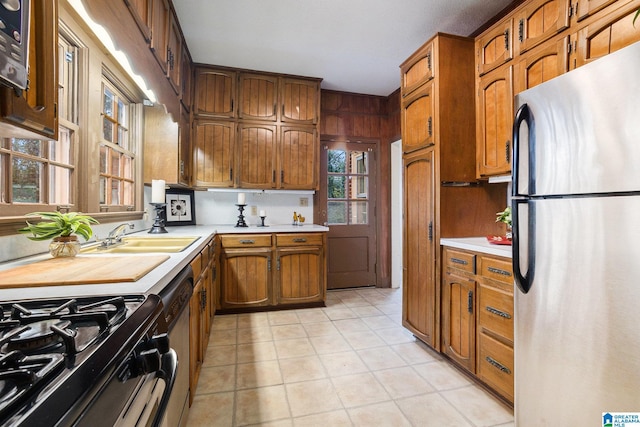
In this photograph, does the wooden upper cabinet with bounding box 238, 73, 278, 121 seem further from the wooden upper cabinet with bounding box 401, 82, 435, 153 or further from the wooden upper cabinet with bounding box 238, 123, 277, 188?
the wooden upper cabinet with bounding box 401, 82, 435, 153

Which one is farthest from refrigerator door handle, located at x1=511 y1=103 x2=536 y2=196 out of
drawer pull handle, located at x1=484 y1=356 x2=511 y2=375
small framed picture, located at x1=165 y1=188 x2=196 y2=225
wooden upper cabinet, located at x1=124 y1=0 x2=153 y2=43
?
small framed picture, located at x1=165 y1=188 x2=196 y2=225

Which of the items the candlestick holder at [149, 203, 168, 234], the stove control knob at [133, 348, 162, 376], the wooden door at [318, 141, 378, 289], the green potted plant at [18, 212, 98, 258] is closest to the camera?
the stove control knob at [133, 348, 162, 376]

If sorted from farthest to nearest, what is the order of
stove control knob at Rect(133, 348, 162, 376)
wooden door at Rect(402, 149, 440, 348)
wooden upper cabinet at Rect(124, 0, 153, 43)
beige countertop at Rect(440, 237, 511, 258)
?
wooden door at Rect(402, 149, 440, 348)
beige countertop at Rect(440, 237, 511, 258)
wooden upper cabinet at Rect(124, 0, 153, 43)
stove control knob at Rect(133, 348, 162, 376)

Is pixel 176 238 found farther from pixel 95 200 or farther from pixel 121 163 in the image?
pixel 121 163

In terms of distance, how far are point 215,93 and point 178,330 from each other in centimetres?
286

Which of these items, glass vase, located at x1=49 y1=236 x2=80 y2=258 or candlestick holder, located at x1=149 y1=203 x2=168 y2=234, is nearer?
glass vase, located at x1=49 y1=236 x2=80 y2=258

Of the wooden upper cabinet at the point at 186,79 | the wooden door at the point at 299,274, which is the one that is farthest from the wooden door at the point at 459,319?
the wooden upper cabinet at the point at 186,79

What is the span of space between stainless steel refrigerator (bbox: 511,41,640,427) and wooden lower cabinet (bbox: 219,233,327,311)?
7.11ft

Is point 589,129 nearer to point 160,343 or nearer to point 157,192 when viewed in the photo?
Answer: point 160,343

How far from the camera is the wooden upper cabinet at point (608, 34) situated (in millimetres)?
1322

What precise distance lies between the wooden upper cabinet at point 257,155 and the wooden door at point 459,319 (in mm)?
2206

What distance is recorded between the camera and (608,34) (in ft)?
4.64

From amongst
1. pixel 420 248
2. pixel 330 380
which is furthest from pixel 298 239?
pixel 330 380

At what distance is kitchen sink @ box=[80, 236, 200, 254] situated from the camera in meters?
1.59
